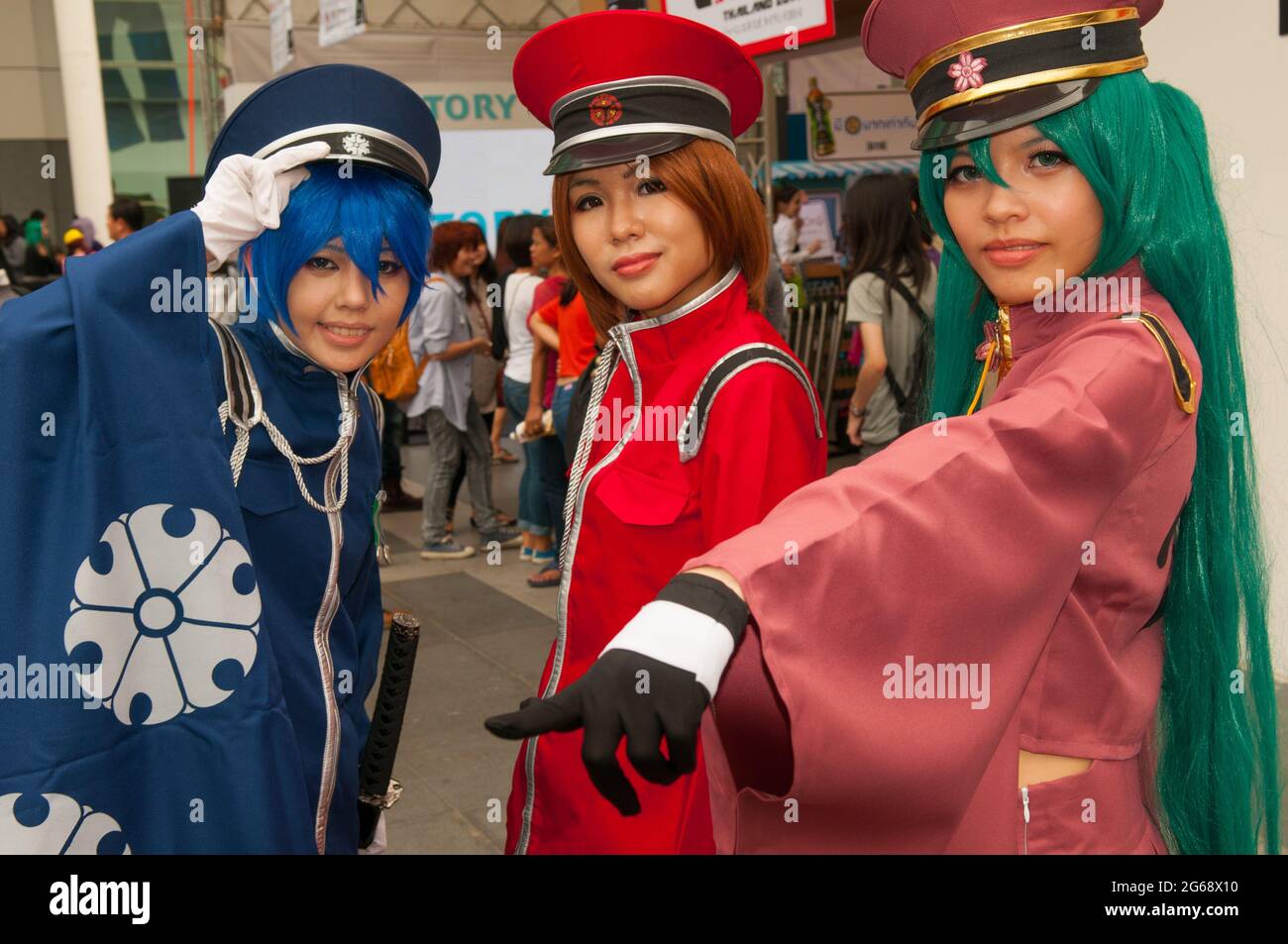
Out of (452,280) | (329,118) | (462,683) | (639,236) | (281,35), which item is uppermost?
(281,35)

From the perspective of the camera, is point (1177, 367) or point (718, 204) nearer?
point (1177, 367)

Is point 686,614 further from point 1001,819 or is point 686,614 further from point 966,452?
point 1001,819

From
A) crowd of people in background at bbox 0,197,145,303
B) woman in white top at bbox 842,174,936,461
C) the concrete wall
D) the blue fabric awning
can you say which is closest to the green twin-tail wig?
woman in white top at bbox 842,174,936,461

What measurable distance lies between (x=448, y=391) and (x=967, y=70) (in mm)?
5651

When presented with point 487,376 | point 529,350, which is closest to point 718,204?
point 529,350

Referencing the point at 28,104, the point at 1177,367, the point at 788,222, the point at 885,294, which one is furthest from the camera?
the point at 28,104

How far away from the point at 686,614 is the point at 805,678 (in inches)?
5.4

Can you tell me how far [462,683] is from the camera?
468 cm

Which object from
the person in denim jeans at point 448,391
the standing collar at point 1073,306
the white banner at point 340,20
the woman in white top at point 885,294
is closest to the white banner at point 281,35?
the white banner at point 340,20

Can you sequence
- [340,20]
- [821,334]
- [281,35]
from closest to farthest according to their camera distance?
[340,20]
[281,35]
[821,334]

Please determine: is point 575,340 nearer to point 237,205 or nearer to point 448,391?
point 448,391

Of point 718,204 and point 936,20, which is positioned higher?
point 936,20

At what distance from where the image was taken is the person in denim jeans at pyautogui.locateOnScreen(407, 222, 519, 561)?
6.75 metres

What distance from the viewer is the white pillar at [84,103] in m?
12.9
